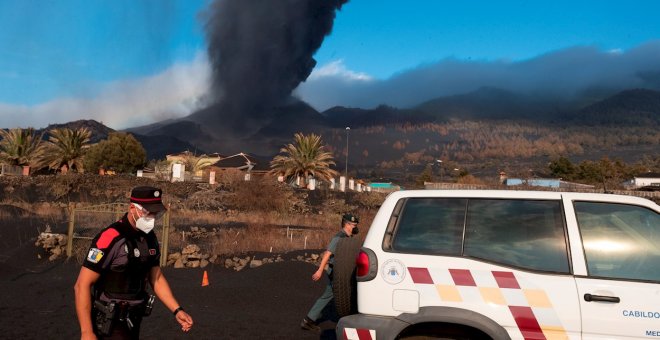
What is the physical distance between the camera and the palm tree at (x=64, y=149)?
170 feet

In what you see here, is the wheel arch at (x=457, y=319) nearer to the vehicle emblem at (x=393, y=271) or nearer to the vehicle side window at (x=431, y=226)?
the vehicle emblem at (x=393, y=271)

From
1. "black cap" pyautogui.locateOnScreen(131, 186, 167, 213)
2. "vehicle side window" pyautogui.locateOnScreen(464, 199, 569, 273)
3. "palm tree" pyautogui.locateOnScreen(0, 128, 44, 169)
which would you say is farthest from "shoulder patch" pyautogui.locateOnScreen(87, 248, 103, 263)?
"palm tree" pyautogui.locateOnScreen(0, 128, 44, 169)

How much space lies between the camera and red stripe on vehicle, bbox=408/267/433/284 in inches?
162

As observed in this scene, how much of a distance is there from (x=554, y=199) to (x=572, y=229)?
0.30 metres

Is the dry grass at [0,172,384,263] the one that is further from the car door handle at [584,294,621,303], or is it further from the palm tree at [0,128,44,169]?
the palm tree at [0,128,44,169]

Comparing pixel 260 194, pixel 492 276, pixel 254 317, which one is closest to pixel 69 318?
pixel 254 317

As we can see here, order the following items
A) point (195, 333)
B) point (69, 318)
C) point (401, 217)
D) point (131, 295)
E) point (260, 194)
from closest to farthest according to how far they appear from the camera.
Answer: point (131, 295)
point (401, 217)
point (195, 333)
point (69, 318)
point (260, 194)

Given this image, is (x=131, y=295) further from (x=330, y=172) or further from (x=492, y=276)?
(x=330, y=172)

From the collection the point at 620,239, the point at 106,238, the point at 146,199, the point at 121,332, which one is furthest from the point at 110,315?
the point at 620,239

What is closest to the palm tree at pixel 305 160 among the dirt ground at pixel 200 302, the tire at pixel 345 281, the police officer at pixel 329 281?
the dirt ground at pixel 200 302

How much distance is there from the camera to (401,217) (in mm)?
4492

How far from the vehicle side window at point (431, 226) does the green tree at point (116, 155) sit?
67135 millimetres

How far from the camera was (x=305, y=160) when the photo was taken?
54688 millimetres

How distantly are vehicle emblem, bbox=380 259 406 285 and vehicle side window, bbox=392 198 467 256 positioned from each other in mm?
135
